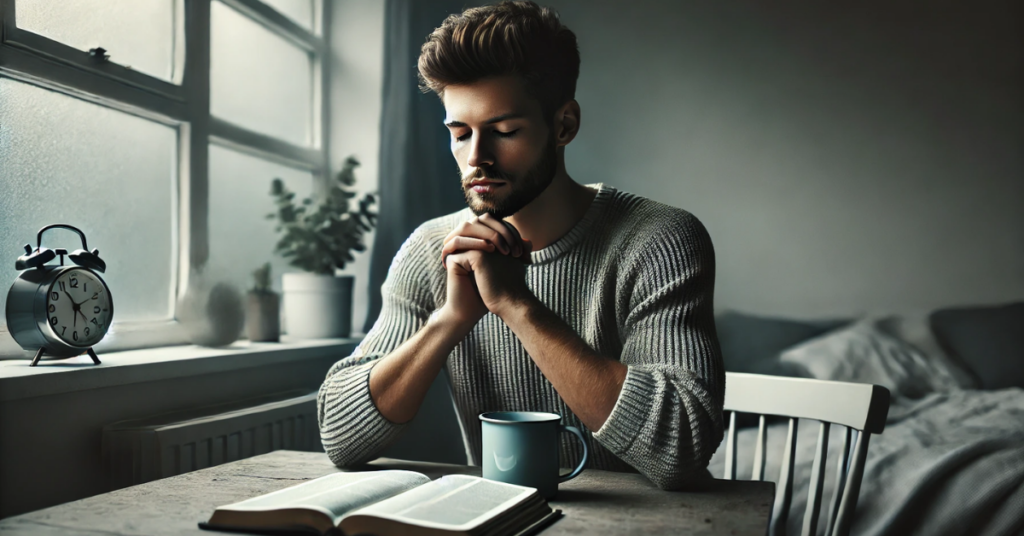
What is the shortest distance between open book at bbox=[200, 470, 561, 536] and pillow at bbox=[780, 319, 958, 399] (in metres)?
1.63

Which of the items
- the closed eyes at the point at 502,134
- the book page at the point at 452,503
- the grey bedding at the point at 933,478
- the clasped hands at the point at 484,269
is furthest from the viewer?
the grey bedding at the point at 933,478

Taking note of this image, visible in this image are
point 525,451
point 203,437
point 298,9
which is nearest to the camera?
point 525,451

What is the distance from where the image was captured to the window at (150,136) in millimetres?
1241

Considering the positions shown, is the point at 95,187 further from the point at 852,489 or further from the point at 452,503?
the point at 852,489

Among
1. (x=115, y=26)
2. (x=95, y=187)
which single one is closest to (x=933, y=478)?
(x=95, y=187)

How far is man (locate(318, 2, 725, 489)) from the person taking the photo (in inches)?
37.8

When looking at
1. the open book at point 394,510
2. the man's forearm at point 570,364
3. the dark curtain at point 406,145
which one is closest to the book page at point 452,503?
the open book at point 394,510

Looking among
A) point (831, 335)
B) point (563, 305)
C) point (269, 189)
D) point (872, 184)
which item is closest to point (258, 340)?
point (269, 189)

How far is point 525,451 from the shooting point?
796mm

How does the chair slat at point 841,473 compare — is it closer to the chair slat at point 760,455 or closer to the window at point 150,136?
the chair slat at point 760,455

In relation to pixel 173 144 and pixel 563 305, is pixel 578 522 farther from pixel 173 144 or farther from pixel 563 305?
pixel 173 144

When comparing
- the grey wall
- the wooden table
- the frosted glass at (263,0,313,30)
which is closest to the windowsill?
the wooden table

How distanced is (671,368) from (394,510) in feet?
1.54

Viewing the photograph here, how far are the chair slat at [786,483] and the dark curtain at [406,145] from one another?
1331 millimetres
